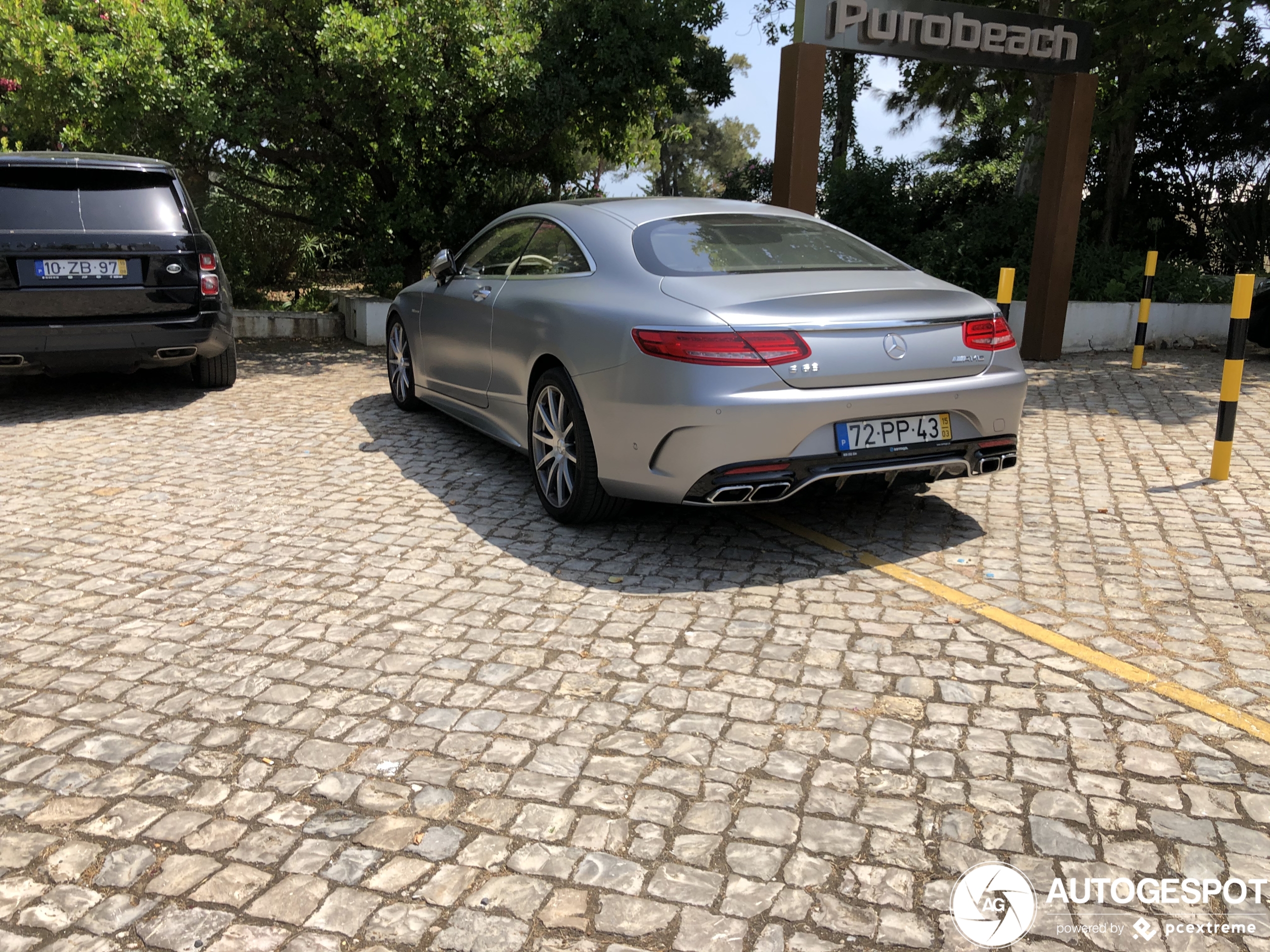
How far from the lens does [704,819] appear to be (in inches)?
111

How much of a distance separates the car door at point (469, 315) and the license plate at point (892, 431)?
2389 millimetres

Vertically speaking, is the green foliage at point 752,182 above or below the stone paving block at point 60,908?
above

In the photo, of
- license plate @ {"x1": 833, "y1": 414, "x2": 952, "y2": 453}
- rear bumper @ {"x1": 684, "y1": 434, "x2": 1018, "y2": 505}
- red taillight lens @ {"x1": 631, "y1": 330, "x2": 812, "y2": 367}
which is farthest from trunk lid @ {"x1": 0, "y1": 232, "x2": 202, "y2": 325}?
license plate @ {"x1": 833, "y1": 414, "x2": 952, "y2": 453}

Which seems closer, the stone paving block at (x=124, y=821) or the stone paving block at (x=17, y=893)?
the stone paving block at (x=17, y=893)

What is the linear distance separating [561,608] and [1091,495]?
129 inches

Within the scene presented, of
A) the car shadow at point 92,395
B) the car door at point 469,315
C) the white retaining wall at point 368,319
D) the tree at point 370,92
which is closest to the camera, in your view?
the car door at point 469,315

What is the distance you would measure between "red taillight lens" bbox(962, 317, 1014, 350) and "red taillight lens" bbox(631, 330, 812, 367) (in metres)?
0.83

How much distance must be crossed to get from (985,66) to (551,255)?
257 inches

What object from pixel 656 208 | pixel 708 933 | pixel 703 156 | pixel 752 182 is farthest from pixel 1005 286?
pixel 703 156

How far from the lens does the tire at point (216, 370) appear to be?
344 inches

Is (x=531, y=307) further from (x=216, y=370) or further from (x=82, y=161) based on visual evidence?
(x=216, y=370)

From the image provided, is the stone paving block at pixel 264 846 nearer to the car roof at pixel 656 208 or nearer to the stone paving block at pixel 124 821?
the stone paving block at pixel 124 821

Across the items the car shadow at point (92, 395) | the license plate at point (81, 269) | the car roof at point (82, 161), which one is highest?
the car roof at point (82, 161)

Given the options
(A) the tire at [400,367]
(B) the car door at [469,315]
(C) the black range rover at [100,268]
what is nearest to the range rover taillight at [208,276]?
(C) the black range rover at [100,268]
